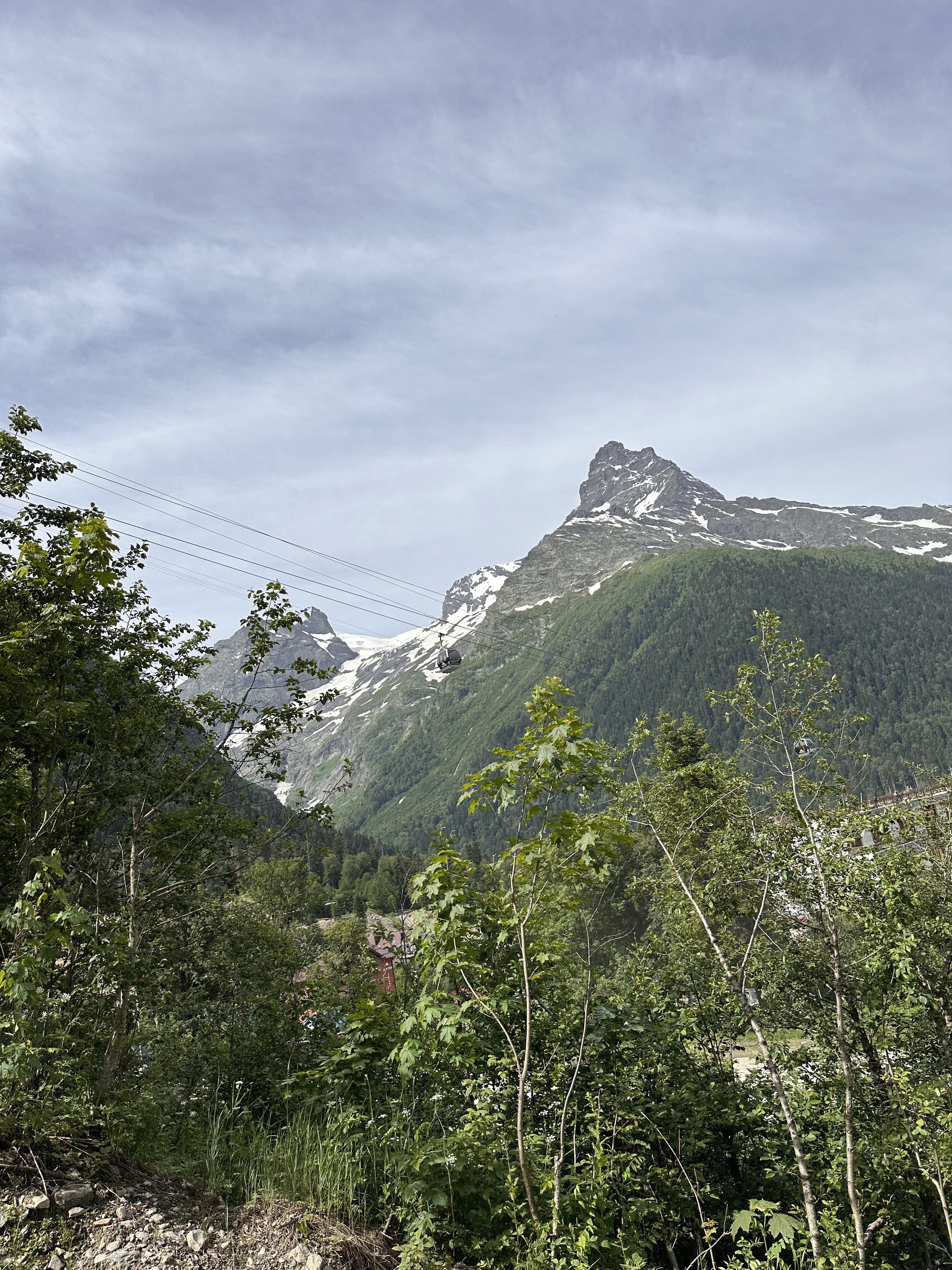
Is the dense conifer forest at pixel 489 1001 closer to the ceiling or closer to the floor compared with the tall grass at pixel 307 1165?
closer to the ceiling

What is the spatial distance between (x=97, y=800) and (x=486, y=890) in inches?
153

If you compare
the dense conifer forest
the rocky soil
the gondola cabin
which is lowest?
the rocky soil

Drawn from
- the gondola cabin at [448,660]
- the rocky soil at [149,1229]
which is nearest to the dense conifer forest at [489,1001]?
the rocky soil at [149,1229]

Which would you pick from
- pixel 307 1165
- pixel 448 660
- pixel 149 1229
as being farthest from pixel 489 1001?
pixel 448 660

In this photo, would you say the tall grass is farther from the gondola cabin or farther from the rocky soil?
the gondola cabin

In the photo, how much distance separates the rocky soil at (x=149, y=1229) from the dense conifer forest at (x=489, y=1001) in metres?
0.03

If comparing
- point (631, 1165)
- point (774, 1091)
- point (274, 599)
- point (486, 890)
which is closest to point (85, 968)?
point (486, 890)

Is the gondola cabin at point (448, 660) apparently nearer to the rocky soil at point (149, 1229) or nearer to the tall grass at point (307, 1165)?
the tall grass at point (307, 1165)

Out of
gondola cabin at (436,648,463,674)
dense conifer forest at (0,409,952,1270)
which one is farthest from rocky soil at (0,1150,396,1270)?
gondola cabin at (436,648,463,674)

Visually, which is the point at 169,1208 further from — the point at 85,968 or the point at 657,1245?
the point at 657,1245

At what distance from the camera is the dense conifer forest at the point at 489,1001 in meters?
4.52

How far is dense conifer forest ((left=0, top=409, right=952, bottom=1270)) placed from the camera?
452 centimetres

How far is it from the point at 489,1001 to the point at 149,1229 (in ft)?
7.83

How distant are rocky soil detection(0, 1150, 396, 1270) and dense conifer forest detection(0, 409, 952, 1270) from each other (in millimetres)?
27
